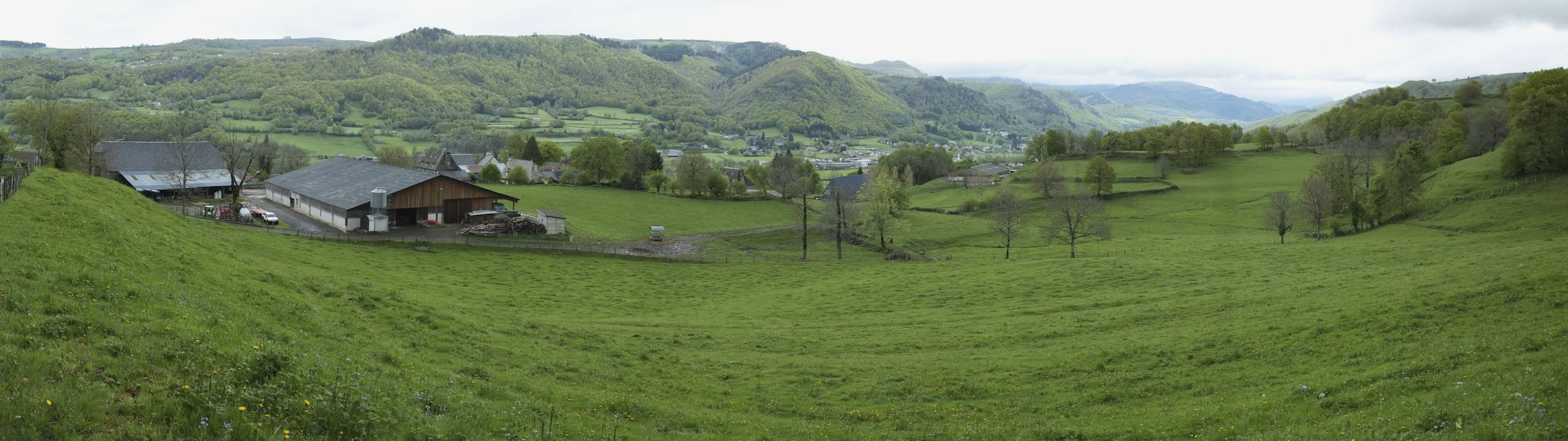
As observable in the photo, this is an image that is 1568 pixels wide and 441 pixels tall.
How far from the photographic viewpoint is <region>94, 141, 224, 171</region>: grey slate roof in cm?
7375

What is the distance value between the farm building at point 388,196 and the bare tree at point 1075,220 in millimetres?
47578

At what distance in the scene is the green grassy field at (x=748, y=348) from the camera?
1090 centimetres

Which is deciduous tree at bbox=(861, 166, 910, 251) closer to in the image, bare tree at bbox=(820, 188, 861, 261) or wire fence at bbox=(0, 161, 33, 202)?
bare tree at bbox=(820, 188, 861, 261)

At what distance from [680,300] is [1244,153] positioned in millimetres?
118634

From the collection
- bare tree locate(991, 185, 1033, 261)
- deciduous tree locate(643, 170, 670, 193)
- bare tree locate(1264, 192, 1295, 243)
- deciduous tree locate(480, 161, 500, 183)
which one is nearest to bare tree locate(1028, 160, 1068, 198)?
bare tree locate(991, 185, 1033, 261)

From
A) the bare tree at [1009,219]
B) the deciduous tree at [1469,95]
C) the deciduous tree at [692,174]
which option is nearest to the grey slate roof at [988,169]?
the deciduous tree at [692,174]

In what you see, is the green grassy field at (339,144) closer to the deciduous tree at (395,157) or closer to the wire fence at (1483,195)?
the deciduous tree at (395,157)

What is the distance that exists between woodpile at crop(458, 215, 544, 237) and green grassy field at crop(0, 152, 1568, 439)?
Answer: 48.1 ft

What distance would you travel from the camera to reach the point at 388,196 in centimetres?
5684

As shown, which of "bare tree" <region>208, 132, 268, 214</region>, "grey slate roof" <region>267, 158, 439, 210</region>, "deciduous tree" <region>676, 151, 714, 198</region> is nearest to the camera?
"grey slate roof" <region>267, 158, 439, 210</region>

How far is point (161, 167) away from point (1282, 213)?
106m

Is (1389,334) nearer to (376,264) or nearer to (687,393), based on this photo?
(687,393)

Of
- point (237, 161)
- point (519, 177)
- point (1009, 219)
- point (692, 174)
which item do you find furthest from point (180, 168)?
point (1009, 219)

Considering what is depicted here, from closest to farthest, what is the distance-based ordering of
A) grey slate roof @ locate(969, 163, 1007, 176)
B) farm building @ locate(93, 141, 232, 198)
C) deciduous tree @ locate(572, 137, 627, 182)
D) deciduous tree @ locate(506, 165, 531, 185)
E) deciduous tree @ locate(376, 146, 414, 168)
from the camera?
farm building @ locate(93, 141, 232, 198) < deciduous tree @ locate(572, 137, 627, 182) < deciduous tree @ locate(506, 165, 531, 185) < deciduous tree @ locate(376, 146, 414, 168) < grey slate roof @ locate(969, 163, 1007, 176)
